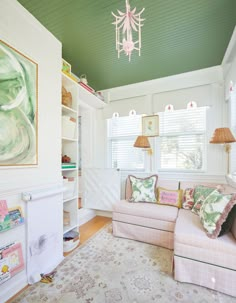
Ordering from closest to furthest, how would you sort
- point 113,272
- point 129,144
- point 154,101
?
point 113,272, point 154,101, point 129,144

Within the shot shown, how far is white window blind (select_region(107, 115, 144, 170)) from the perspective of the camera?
3115mm

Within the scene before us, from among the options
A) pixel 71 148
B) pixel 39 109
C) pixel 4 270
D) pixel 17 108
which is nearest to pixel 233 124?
pixel 71 148

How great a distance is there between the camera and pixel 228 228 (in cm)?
152

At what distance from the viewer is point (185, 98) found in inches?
107

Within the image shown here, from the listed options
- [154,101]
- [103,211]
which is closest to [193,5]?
[154,101]

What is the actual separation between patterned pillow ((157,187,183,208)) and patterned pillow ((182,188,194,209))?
75mm

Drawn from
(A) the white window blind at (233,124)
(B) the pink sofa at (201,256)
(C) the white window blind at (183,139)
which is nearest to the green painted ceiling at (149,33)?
(A) the white window blind at (233,124)

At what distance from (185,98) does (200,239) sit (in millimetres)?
A: 2170

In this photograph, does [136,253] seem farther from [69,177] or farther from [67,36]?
[67,36]

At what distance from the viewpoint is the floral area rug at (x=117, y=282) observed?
4.37 feet

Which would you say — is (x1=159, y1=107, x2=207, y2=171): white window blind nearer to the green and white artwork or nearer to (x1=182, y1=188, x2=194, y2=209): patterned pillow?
(x1=182, y1=188, x2=194, y2=209): patterned pillow

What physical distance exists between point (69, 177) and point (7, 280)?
1226 mm

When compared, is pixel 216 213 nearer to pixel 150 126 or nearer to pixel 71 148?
pixel 150 126

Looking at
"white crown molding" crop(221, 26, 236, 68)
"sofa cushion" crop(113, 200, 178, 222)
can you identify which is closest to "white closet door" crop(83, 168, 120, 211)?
"sofa cushion" crop(113, 200, 178, 222)
